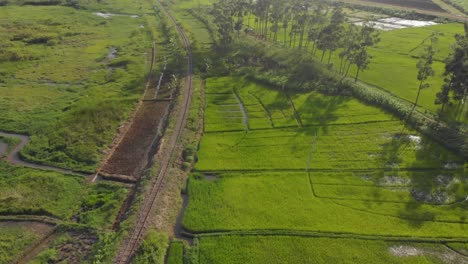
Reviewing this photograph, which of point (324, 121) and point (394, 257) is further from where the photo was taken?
point (324, 121)

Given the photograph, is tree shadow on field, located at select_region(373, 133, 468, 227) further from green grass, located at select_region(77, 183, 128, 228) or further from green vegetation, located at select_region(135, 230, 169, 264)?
green grass, located at select_region(77, 183, 128, 228)

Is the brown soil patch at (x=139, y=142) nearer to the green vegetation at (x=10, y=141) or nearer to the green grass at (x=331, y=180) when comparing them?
the green grass at (x=331, y=180)

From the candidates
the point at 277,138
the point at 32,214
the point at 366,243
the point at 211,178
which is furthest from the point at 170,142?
the point at 366,243

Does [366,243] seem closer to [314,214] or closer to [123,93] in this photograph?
[314,214]

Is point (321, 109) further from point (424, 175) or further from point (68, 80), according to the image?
point (68, 80)

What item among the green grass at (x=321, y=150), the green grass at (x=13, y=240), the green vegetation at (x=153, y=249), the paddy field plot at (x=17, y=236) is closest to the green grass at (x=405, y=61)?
the green grass at (x=321, y=150)

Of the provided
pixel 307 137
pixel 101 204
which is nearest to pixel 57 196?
pixel 101 204
